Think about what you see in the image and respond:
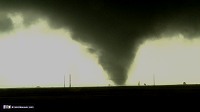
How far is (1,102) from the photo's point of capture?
17.3 feet

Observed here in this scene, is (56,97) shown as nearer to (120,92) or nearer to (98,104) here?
(98,104)

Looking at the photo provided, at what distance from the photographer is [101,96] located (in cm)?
546

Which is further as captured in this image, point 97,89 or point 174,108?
point 97,89

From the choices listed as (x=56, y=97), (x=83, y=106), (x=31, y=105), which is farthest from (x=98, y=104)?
(x=31, y=105)

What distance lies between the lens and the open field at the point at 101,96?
5340 mm

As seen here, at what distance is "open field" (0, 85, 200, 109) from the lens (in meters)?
5.34

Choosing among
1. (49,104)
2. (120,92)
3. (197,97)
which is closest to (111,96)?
(120,92)

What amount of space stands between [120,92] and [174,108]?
0.96 metres

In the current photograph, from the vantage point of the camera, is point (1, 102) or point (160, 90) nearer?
point (1, 102)

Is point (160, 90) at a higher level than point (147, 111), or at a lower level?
higher

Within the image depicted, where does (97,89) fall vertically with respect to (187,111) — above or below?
above

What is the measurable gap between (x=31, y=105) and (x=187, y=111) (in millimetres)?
2638

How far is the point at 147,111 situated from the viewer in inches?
214

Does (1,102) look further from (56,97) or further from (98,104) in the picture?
(98,104)
